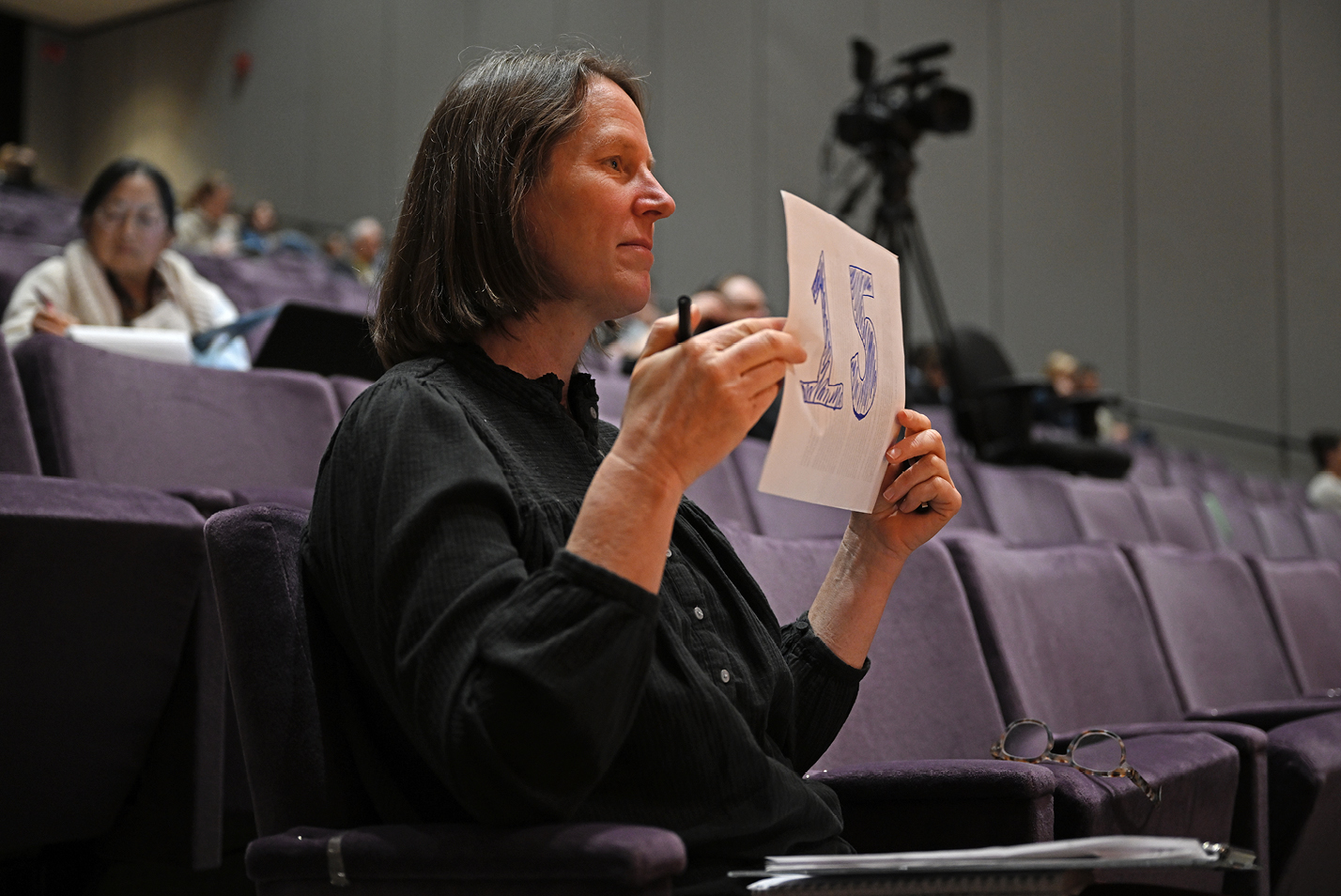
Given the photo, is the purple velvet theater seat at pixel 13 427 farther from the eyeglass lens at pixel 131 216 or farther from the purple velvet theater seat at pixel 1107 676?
the eyeglass lens at pixel 131 216

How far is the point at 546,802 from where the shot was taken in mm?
524

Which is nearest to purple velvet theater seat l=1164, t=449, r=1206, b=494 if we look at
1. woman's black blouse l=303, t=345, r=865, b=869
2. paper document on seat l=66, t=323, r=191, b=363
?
paper document on seat l=66, t=323, r=191, b=363

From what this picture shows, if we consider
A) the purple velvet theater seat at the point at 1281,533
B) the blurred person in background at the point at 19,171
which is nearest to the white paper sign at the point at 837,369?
the purple velvet theater seat at the point at 1281,533

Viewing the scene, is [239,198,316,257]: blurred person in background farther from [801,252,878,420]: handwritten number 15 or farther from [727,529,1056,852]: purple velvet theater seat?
[801,252,878,420]: handwritten number 15

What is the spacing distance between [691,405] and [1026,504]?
68.3 inches

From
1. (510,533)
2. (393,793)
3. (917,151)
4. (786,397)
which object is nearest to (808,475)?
(786,397)

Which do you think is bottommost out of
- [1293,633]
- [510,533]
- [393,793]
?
[1293,633]

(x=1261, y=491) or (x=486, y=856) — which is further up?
(x=486, y=856)

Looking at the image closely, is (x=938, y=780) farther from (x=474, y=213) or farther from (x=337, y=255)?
(x=337, y=255)

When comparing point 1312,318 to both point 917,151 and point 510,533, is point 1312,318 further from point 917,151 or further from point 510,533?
point 510,533

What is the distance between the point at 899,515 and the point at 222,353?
3.96 ft

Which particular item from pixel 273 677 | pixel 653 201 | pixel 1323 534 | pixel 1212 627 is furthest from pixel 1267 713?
pixel 1323 534

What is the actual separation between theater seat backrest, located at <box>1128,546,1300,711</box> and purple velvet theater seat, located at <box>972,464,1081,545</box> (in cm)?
41

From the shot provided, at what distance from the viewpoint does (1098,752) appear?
2.81 ft
